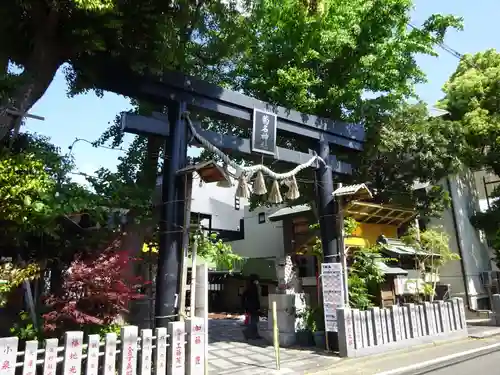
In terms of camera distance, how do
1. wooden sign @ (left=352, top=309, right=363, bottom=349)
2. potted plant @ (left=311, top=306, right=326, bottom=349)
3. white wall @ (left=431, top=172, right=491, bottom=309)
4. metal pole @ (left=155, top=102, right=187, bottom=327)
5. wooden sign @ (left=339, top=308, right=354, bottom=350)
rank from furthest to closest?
1. white wall @ (left=431, top=172, right=491, bottom=309)
2. potted plant @ (left=311, top=306, right=326, bottom=349)
3. wooden sign @ (left=352, top=309, right=363, bottom=349)
4. wooden sign @ (left=339, top=308, right=354, bottom=350)
5. metal pole @ (left=155, top=102, right=187, bottom=327)

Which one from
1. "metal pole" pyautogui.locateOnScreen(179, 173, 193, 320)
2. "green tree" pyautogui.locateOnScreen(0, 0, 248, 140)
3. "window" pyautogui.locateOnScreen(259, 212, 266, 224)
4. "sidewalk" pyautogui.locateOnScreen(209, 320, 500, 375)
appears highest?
"green tree" pyautogui.locateOnScreen(0, 0, 248, 140)

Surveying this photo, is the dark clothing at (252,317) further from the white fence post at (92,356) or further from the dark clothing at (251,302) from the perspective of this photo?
the white fence post at (92,356)

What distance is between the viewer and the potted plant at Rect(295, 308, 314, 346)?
37.8 feet

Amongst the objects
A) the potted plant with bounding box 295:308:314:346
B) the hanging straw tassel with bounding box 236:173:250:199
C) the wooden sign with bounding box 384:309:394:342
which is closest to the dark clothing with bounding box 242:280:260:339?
the potted plant with bounding box 295:308:314:346

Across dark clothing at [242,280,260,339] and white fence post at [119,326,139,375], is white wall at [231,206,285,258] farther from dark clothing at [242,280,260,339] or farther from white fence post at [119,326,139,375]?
white fence post at [119,326,139,375]

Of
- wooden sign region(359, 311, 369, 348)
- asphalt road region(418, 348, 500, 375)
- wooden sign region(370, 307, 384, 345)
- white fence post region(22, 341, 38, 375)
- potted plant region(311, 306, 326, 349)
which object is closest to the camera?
white fence post region(22, 341, 38, 375)

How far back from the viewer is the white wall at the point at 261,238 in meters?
23.4

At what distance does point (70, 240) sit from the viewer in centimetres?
904

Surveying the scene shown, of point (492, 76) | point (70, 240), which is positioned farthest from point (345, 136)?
point (492, 76)

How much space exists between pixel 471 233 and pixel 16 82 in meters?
20.6

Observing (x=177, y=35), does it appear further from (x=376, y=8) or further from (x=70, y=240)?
(x=376, y=8)

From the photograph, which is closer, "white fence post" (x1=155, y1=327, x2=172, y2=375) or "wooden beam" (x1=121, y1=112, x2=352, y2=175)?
"white fence post" (x1=155, y1=327, x2=172, y2=375)

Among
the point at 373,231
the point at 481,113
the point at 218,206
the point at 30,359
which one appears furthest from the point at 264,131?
the point at 218,206

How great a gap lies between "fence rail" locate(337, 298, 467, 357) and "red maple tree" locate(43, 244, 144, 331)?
212 inches
